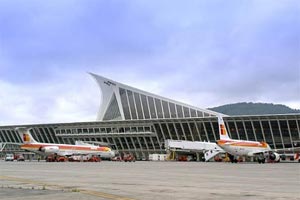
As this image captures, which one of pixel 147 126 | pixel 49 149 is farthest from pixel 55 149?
pixel 147 126

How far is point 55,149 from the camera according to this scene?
8700 cm

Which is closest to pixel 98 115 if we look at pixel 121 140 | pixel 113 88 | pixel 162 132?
pixel 113 88

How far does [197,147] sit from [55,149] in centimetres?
3080

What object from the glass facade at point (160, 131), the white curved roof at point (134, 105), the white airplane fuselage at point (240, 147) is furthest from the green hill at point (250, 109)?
the white airplane fuselage at point (240, 147)

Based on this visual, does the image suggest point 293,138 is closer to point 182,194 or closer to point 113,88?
point 113,88

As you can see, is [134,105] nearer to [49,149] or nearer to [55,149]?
[55,149]

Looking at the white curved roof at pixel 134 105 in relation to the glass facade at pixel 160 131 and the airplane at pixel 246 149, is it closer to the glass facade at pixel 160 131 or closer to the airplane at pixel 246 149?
the glass facade at pixel 160 131

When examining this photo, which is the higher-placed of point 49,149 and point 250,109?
point 250,109

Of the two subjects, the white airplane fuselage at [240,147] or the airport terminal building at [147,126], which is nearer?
the white airplane fuselage at [240,147]

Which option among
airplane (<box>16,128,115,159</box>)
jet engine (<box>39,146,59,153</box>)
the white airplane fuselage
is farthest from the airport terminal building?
jet engine (<box>39,146,59,153</box>)

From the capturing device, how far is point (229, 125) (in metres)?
109

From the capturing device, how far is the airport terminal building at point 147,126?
10450 cm

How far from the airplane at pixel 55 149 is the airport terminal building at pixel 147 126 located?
24817 millimetres

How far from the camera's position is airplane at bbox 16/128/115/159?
86688 millimetres
